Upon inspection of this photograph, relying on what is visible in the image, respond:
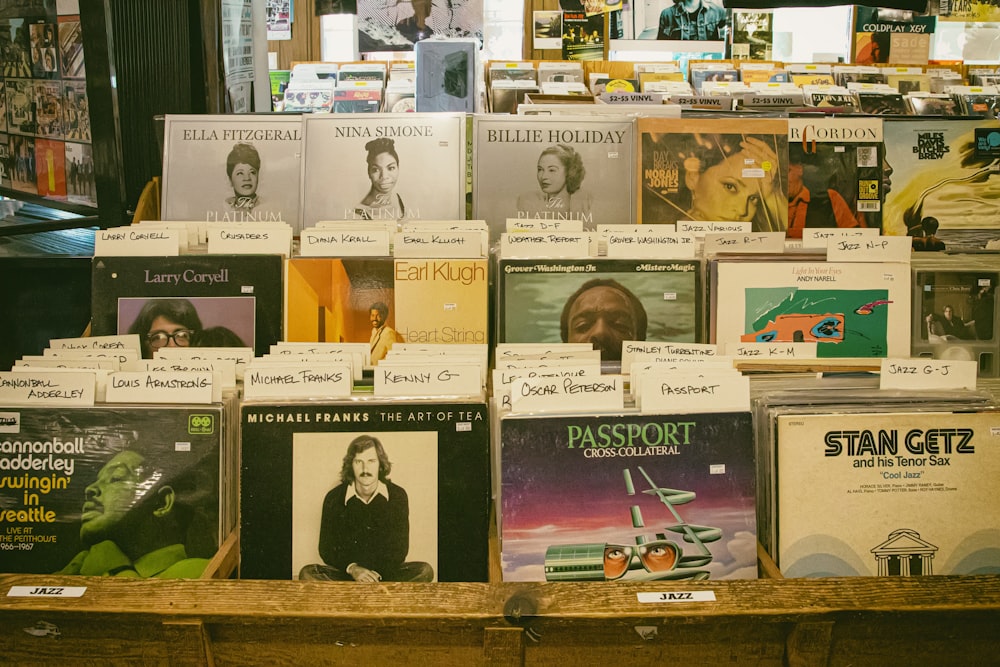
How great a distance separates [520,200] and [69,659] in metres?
1.57

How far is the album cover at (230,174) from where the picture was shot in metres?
2.42

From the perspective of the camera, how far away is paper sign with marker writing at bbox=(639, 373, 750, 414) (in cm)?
142

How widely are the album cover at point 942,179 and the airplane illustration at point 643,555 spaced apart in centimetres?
139

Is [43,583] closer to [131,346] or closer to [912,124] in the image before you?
[131,346]

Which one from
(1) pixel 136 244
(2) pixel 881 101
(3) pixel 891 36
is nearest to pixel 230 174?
(1) pixel 136 244

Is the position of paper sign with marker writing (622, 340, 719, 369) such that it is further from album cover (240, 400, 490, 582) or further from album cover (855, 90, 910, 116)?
album cover (855, 90, 910, 116)

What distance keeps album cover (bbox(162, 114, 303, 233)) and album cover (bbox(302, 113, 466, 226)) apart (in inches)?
2.4

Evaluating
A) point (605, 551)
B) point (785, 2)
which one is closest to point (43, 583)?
point (605, 551)

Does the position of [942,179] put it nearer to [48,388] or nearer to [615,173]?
[615,173]

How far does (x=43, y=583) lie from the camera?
123 cm

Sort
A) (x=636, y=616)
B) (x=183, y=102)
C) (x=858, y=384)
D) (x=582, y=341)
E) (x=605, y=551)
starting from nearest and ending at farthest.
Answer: (x=636, y=616)
(x=605, y=551)
(x=858, y=384)
(x=582, y=341)
(x=183, y=102)

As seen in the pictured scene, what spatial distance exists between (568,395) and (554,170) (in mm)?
1111

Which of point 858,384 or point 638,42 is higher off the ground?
point 638,42

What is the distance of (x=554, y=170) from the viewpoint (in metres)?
2.37
